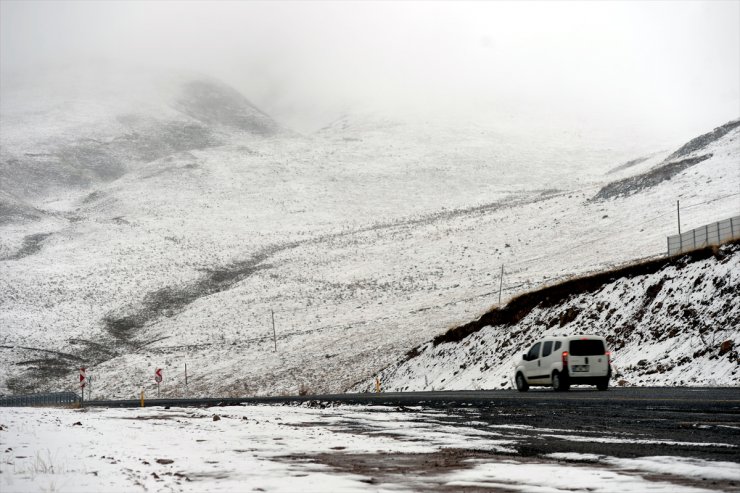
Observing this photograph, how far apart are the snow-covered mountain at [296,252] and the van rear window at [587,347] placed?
Answer: 23893 millimetres

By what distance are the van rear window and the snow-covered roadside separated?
35.5 feet

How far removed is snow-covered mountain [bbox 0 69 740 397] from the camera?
65.0 m

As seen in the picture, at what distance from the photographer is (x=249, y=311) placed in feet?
262

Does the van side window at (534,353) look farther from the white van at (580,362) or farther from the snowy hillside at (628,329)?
the snowy hillside at (628,329)

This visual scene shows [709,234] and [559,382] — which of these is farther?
[709,234]

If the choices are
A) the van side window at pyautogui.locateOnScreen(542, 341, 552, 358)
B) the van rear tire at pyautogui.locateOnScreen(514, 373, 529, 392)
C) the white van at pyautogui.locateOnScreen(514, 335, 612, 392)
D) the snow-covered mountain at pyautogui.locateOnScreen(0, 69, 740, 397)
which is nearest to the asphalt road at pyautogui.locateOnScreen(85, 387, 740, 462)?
the white van at pyautogui.locateOnScreen(514, 335, 612, 392)

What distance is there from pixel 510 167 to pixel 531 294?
116437 millimetres

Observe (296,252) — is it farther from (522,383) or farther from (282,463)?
(282,463)

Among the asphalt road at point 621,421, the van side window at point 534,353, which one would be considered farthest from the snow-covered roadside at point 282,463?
the van side window at point 534,353

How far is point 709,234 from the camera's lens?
38.5 metres

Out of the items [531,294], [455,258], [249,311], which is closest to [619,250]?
[455,258]

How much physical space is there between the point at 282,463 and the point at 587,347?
16.7 m

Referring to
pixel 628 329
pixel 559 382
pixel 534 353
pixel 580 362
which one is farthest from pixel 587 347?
pixel 628 329

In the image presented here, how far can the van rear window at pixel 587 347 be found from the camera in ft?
76.8
